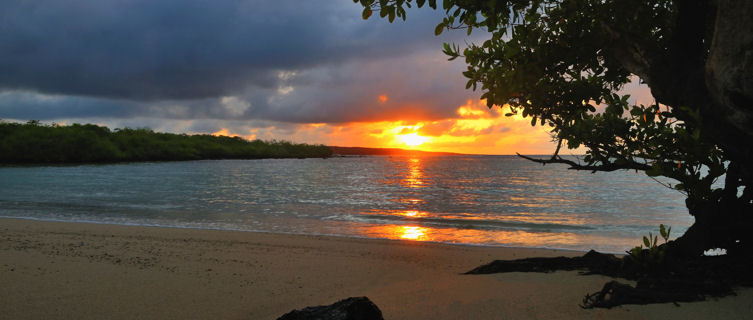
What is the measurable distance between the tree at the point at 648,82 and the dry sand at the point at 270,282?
1349 millimetres

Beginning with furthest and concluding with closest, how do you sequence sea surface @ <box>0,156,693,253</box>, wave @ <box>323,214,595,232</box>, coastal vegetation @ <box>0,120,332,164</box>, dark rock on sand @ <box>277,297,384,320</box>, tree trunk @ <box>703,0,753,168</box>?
1. coastal vegetation @ <box>0,120,332,164</box>
2. wave @ <box>323,214,595,232</box>
3. sea surface @ <box>0,156,693,253</box>
4. dark rock on sand @ <box>277,297,384,320</box>
5. tree trunk @ <box>703,0,753,168</box>

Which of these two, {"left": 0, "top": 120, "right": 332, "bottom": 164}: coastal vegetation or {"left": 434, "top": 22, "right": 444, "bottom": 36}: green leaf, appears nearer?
{"left": 434, "top": 22, "right": 444, "bottom": 36}: green leaf

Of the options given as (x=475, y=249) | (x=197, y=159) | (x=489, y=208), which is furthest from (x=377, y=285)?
(x=197, y=159)

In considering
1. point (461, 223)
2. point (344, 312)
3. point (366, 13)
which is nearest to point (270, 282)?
point (344, 312)

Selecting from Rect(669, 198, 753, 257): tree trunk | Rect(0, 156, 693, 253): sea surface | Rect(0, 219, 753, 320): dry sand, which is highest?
Rect(669, 198, 753, 257): tree trunk

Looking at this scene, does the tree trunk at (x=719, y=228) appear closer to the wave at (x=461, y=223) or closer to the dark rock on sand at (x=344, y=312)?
the dark rock on sand at (x=344, y=312)

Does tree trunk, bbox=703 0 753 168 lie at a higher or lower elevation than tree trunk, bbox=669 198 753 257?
higher

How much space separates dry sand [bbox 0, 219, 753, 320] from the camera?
497 centimetres

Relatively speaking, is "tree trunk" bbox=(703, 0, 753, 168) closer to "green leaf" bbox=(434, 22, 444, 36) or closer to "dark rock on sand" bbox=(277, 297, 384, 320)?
"green leaf" bbox=(434, 22, 444, 36)

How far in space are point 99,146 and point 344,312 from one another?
93400 millimetres

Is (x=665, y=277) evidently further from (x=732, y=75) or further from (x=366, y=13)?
(x=366, y=13)

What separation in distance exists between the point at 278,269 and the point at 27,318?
3433 mm

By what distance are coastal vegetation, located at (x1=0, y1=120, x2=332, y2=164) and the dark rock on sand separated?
8419 cm

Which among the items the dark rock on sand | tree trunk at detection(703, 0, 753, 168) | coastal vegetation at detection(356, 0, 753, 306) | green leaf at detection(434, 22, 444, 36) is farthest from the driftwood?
green leaf at detection(434, 22, 444, 36)
